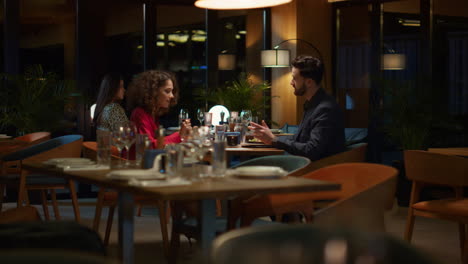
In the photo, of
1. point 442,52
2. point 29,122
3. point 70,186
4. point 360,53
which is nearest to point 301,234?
point 70,186

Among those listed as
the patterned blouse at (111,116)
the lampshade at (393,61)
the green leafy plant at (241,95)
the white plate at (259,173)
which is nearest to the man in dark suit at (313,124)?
the patterned blouse at (111,116)

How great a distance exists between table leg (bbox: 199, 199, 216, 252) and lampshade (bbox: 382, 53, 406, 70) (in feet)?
21.9

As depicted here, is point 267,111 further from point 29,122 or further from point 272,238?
point 272,238

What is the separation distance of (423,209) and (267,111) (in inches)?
241

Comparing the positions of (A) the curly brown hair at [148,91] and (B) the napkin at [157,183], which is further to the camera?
(A) the curly brown hair at [148,91]

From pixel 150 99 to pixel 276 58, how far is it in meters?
4.58

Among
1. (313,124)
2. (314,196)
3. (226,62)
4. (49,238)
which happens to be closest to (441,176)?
(313,124)

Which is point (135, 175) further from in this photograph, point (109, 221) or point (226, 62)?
point (226, 62)

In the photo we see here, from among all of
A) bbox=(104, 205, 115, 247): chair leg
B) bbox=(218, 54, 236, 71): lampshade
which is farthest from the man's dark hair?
bbox=(218, 54, 236, 71): lampshade

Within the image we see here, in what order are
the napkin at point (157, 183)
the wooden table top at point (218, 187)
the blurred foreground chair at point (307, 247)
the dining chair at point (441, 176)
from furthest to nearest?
the dining chair at point (441, 176)
the napkin at point (157, 183)
the wooden table top at point (218, 187)
the blurred foreground chair at point (307, 247)

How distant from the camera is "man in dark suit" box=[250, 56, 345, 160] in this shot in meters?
4.79

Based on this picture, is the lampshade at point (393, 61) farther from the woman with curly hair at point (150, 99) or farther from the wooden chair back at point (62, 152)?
the wooden chair back at point (62, 152)

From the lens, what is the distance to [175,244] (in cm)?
416

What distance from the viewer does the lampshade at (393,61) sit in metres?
9.05
